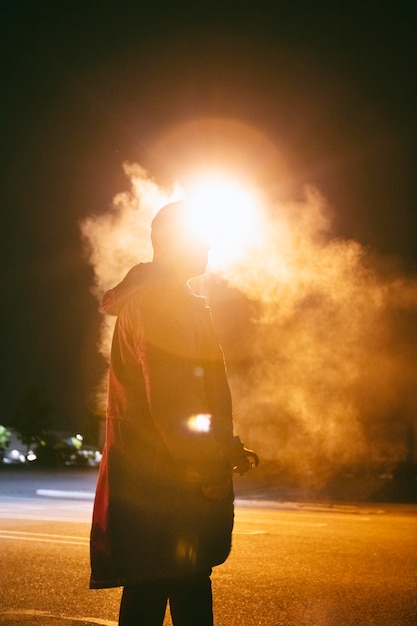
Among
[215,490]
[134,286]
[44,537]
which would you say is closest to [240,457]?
[215,490]

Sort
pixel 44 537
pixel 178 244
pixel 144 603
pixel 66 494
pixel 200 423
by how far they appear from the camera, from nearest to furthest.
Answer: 1. pixel 200 423
2. pixel 144 603
3. pixel 178 244
4. pixel 44 537
5. pixel 66 494

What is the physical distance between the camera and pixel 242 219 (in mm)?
16172

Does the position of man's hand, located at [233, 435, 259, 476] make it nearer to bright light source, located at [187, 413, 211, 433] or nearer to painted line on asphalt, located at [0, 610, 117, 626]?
bright light source, located at [187, 413, 211, 433]

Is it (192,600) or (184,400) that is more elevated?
(184,400)

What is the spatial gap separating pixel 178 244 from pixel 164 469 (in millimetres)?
850

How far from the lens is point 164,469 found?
2.73 metres

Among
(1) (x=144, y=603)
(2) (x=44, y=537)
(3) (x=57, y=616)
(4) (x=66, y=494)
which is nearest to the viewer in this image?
(1) (x=144, y=603)

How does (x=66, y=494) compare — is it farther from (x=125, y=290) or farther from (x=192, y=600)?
(x=125, y=290)

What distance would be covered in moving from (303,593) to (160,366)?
13.7 feet

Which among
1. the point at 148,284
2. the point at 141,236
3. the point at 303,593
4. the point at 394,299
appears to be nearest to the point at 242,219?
the point at 141,236

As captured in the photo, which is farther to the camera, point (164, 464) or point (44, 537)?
point (44, 537)

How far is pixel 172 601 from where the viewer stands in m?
2.91

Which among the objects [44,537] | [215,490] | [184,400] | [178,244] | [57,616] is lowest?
[57,616]

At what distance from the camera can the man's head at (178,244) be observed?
9.95 feet
